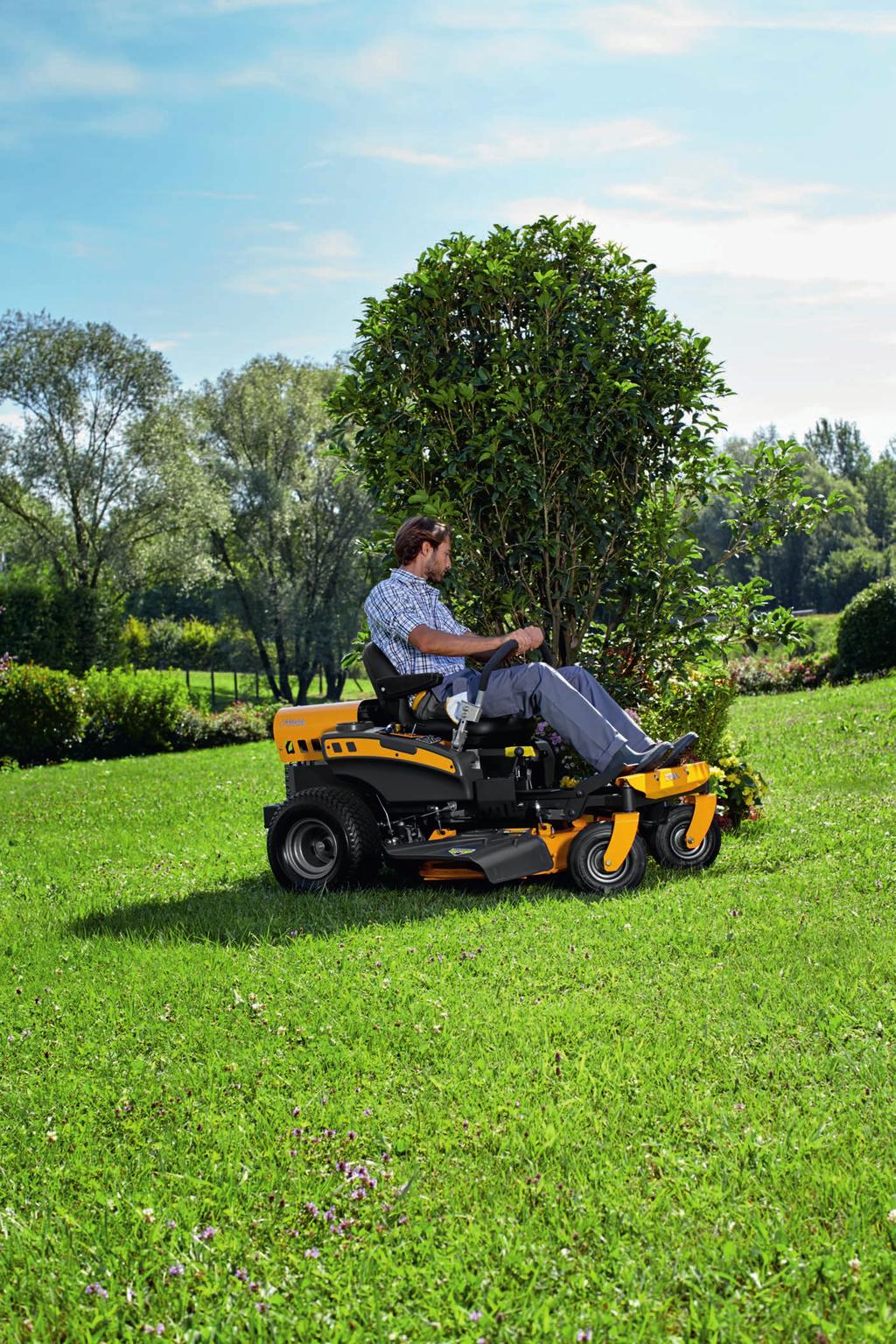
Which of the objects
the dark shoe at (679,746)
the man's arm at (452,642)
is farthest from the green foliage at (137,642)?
the dark shoe at (679,746)

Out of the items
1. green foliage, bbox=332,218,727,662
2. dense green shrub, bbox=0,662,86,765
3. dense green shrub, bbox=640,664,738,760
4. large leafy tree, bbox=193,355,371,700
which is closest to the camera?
green foliage, bbox=332,218,727,662

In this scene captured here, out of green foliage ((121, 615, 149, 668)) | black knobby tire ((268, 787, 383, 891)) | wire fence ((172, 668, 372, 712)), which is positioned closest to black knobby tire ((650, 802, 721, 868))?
black knobby tire ((268, 787, 383, 891))

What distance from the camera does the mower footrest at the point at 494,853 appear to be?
18.5 ft

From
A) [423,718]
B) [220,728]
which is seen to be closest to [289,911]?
[423,718]

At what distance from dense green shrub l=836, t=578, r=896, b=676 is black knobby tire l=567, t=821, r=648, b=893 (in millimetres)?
14503

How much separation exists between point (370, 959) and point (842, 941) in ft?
6.17

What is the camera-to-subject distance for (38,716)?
18.4 metres

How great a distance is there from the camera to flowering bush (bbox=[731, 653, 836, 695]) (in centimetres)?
2072

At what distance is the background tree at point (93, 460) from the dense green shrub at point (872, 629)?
Result: 1957 centimetres

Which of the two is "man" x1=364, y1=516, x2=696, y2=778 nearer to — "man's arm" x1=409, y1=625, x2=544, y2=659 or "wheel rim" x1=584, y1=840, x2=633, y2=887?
"man's arm" x1=409, y1=625, x2=544, y2=659

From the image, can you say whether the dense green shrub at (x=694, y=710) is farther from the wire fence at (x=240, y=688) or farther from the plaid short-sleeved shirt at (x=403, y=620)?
the wire fence at (x=240, y=688)

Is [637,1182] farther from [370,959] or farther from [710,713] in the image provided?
[710,713]

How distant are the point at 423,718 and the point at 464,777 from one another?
1.52 feet

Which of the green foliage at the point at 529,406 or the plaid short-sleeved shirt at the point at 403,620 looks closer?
the plaid short-sleeved shirt at the point at 403,620
